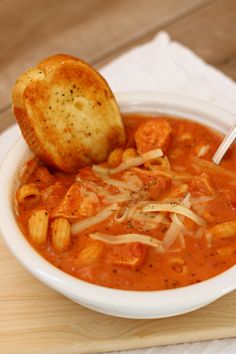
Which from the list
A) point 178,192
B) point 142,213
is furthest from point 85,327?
point 178,192

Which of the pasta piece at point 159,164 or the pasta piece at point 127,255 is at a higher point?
the pasta piece at point 127,255

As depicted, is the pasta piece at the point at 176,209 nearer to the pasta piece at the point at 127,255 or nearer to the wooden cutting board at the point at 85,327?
the pasta piece at the point at 127,255

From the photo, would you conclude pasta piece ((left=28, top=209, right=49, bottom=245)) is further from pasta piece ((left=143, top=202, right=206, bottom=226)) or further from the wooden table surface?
the wooden table surface

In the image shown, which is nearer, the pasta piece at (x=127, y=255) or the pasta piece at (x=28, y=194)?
the pasta piece at (x=127, y=255)

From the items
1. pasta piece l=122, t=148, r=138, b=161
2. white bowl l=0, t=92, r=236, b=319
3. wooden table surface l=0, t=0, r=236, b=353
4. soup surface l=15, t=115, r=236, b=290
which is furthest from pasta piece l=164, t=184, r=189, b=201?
wooden table surface l=0, t=0, r=236, b=353

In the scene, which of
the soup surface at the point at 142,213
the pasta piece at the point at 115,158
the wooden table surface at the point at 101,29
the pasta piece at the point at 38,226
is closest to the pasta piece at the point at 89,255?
the soup surface at the point at 142,213

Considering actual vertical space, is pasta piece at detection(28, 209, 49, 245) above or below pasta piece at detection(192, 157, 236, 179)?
above
